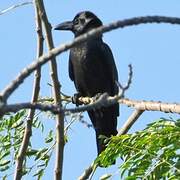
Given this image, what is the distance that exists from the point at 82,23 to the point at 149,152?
13.2ft

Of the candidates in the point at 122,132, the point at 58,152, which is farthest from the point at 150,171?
the point at 122,132

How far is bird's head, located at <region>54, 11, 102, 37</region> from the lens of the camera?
7344mm

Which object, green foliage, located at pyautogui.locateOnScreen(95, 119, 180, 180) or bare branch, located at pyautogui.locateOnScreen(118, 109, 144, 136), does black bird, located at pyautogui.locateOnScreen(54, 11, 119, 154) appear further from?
green foliage, located at pyautogui.locateOnScreen(95, 119, 180, 180)

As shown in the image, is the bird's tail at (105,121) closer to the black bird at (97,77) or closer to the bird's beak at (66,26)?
the black bird at (97,77)

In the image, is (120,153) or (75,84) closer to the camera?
(120,153)

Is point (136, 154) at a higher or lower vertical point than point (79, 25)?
lower

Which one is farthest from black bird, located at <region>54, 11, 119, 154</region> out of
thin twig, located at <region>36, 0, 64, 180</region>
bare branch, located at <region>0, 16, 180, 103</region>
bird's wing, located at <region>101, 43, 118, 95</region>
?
bare branch, located at <region>0, 16, 180, 103</region>

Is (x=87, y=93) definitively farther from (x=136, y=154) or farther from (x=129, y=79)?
(x=129, y=79)

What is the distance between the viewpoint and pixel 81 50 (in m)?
6.89

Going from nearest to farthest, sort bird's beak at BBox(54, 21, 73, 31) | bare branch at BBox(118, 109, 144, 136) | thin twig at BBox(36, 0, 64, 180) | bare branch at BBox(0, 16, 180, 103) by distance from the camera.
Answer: bare branch at BBox(0, 16, 180, 103)
thin twig at BBox(36, 0, 64, 180)
bare branch at BBox(118, 109, 144, 136)
bird's beak at BBox(54, 21, 73, 31)

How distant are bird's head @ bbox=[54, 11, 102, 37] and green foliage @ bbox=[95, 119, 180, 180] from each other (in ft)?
11.8

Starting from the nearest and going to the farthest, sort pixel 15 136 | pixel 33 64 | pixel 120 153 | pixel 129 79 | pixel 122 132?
1. pixel 33 64
2. pixel 129 79
3. pixel 120 153
4. pixel 122 132
5. pixel 15 136

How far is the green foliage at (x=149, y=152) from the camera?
3.51m

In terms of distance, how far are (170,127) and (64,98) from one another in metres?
1.94
